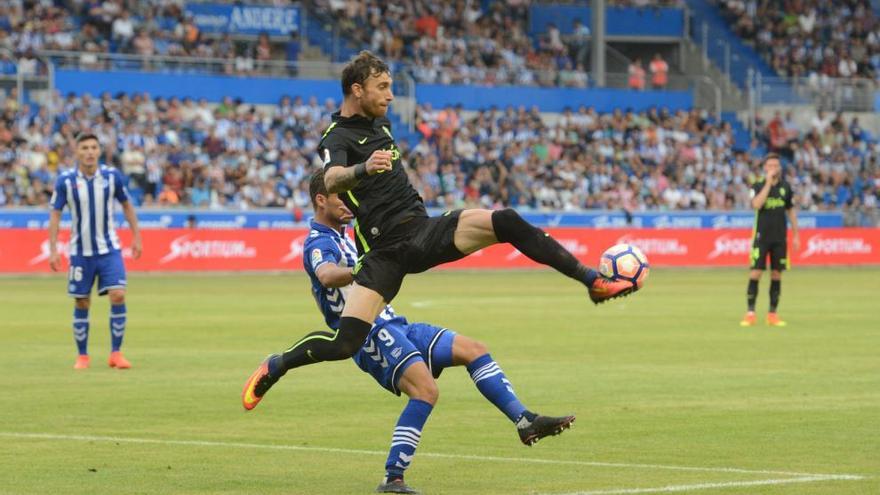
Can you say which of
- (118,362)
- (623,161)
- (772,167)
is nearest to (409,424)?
(118,362)

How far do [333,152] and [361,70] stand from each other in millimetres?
528

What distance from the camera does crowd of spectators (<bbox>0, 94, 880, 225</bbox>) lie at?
141 ft

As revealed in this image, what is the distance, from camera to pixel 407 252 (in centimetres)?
934

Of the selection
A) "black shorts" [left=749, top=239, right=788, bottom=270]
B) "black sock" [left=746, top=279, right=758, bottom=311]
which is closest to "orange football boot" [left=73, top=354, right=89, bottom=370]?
"black sock" [left=746, top=279, right=758, bottom=311]

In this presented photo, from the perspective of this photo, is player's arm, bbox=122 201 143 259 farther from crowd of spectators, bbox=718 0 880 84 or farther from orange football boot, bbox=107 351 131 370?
crowd of spectators, bbox=718 0 880 84

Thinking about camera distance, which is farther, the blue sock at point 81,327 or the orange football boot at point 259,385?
the blue sock at point 81,327

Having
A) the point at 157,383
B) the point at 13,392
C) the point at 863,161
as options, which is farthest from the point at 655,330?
the point at 863,161

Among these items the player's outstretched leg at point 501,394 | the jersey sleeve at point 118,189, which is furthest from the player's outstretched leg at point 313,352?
the jersey sleeve at point 118,189

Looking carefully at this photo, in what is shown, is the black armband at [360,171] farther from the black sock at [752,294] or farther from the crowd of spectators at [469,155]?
the crowd of spectators at [469,155]

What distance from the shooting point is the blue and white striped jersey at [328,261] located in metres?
10.1

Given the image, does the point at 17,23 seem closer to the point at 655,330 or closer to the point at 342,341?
the point at 655,330

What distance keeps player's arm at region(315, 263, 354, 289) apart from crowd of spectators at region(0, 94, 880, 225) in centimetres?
3170

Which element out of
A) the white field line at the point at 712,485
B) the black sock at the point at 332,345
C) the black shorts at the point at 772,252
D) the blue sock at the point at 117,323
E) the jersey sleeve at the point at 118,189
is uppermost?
the jersey sleeve at the point at 118,189

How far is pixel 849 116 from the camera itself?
58344mm
